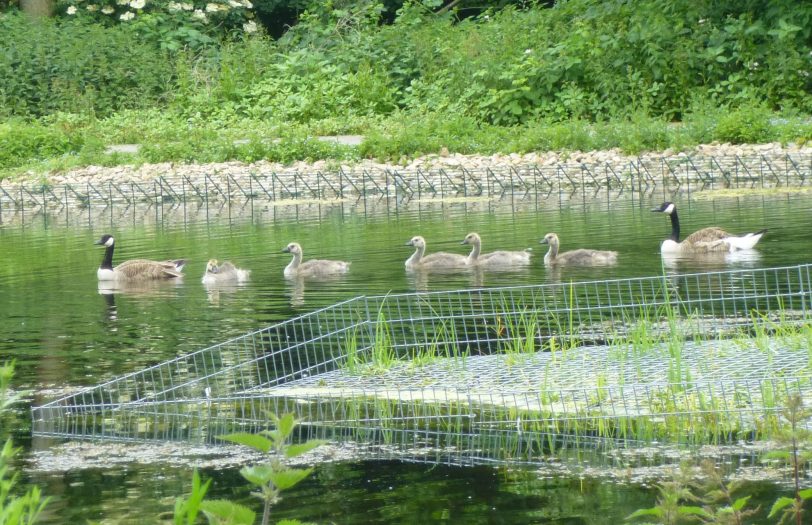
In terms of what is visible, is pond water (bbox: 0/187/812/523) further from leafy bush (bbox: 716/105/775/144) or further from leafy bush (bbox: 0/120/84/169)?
leafy bush (bbox: 716/105/775/144)

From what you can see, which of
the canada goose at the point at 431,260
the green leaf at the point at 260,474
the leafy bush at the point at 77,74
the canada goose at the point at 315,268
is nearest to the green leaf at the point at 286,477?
the green leaf at the point at 260,474

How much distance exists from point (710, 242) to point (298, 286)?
5.82 meters

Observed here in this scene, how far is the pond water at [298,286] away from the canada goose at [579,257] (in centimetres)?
26

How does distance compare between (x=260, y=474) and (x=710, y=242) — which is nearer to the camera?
(x=260, y=474)

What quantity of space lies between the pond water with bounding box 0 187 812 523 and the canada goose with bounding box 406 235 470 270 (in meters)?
0.41

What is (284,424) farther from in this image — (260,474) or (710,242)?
(710,242)

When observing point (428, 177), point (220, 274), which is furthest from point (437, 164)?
point (220, 274)

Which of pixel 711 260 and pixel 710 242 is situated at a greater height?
pixel 710 242

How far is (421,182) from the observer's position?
101 ft

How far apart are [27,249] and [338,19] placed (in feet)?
67.1

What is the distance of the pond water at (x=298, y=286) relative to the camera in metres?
7.67

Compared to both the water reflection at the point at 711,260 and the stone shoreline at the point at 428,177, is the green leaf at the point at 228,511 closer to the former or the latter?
the water reflection at the point at 711,260

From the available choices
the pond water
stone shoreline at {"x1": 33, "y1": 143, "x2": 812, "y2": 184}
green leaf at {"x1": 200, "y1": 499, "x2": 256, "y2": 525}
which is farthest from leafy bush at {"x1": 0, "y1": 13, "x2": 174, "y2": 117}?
green leaf at {"x1": 200, "y1": 499, "x2": 256, "y2": 525}

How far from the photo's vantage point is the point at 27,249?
23.8m
